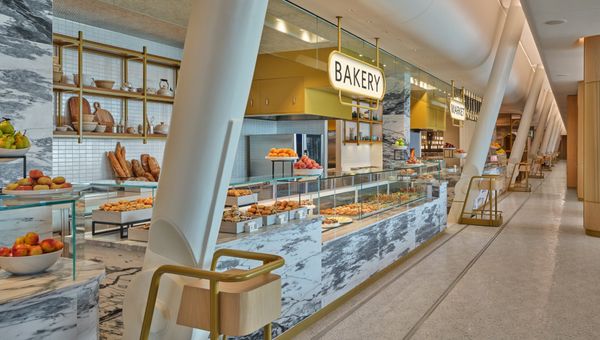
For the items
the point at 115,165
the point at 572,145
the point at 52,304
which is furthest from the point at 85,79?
the point at 572,145

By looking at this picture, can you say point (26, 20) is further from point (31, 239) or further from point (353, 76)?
point (353, 76)

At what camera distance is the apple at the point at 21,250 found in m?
2.36

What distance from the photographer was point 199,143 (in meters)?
2.59

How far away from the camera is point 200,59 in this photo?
258 cm

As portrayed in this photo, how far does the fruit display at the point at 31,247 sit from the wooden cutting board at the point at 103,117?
424 cm

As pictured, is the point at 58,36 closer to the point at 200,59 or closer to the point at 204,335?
the point at 200,59

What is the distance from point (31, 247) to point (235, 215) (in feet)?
4.88

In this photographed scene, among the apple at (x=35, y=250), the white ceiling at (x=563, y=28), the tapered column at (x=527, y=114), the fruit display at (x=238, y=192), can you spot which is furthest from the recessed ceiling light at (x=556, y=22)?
the tapered column at (x=527, y=114)

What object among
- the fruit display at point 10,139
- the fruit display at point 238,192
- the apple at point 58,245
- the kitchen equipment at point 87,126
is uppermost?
the kitchen equipment at point 87,126

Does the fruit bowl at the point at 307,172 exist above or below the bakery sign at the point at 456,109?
below

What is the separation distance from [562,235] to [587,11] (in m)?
3.65

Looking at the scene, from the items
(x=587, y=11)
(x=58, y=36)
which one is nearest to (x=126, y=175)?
(x=58, y=36)

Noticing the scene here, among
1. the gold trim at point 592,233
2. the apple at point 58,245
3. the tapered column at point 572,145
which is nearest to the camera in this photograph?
the apple at point 58,245

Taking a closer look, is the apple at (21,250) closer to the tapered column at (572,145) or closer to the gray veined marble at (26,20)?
the gray veined marble at (26,20)
